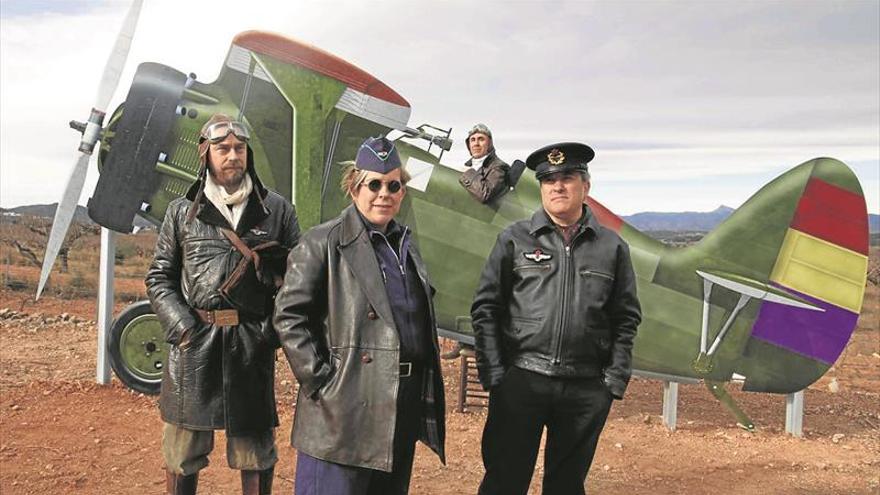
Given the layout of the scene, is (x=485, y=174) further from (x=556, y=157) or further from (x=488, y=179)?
(x=556, y=157)

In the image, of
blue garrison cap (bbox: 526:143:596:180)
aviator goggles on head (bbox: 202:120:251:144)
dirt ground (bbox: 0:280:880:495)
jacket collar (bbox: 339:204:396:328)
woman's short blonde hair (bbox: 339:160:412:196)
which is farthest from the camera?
dirt ground (bbox: 0:280:880:495)

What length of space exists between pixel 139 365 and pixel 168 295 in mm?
3537

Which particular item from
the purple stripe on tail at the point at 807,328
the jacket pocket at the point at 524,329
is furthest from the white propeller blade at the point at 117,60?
the purple stripe on tail at the point at 807,328

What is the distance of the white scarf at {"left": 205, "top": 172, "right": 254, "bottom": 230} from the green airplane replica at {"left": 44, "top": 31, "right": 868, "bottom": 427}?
2.73 m

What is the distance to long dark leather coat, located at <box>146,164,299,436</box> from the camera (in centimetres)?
270

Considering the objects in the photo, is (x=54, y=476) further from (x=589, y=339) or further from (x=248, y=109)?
(x=589, y=339)

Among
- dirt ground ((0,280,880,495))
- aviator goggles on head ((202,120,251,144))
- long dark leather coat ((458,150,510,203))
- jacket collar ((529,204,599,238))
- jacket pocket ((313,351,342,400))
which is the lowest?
dirt ground ((0,280,880,495))

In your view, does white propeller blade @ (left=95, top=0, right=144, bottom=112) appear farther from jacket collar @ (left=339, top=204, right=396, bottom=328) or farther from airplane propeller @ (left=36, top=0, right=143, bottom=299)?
jacket collar @ (left=339, top=204, right=396, bottom=328)

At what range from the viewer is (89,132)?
5.46m

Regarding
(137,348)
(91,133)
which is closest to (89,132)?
(91,133)

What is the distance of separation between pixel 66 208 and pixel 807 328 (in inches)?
259

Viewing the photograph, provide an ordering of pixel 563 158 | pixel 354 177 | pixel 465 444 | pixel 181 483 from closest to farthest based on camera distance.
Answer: pixel 354 177 < pixel 563 158 < pixel 181 483 < pixel 465 444

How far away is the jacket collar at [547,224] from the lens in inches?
104

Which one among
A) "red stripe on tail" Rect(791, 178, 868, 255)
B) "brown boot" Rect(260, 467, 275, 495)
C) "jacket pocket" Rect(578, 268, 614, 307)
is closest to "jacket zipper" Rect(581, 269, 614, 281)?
"jacket pocket" Rect(578, 268, 614, 307)
